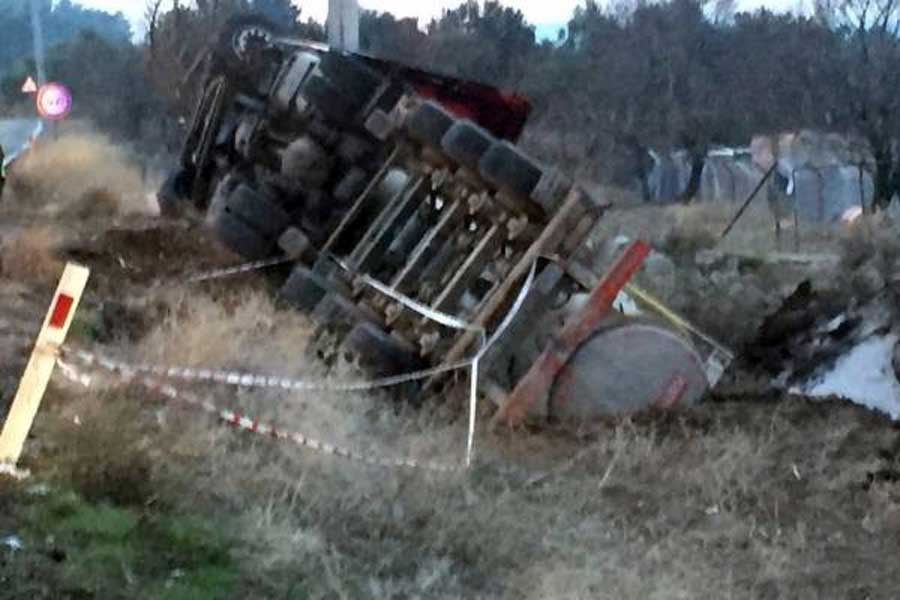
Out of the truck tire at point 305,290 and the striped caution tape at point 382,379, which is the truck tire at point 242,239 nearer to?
the truck tire at point 305,290

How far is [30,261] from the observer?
12.2 meters

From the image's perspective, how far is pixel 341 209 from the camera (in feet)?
39.0

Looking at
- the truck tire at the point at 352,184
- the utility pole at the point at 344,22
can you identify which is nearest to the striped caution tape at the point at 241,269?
the truck tire at the point at 352,184

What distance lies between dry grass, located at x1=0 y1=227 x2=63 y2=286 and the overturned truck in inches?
53.1

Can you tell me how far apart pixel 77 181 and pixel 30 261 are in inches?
455

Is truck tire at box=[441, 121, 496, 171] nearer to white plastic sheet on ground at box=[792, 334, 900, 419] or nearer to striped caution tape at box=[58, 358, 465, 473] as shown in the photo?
striped caution tape at box=[58, 358, 465, 473]

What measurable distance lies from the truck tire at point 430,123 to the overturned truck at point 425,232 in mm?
13

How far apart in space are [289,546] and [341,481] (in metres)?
1.09

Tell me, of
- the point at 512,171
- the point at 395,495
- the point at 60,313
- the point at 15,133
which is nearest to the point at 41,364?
the point at 60,313

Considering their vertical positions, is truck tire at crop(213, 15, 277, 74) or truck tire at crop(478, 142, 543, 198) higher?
truck tire at crop(478, 142, 543, 198)

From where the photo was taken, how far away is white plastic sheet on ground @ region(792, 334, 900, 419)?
11.0m

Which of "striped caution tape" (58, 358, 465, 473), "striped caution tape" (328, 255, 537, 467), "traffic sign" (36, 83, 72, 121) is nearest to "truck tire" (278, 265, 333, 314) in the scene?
"striped caution tape" (328, 255, 537, 467)

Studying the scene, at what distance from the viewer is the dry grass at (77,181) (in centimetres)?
1945

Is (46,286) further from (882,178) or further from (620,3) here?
(620,3)
